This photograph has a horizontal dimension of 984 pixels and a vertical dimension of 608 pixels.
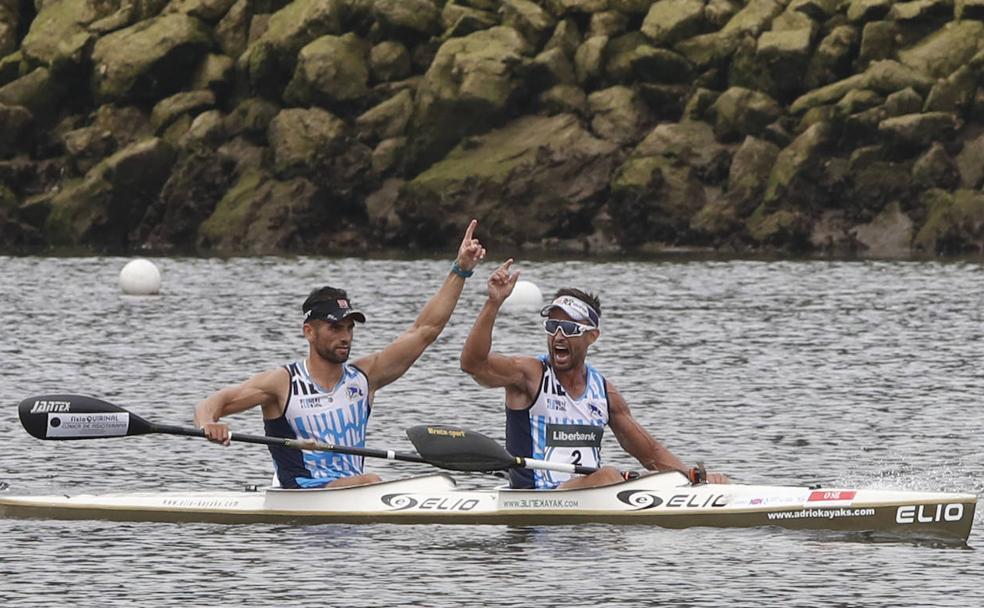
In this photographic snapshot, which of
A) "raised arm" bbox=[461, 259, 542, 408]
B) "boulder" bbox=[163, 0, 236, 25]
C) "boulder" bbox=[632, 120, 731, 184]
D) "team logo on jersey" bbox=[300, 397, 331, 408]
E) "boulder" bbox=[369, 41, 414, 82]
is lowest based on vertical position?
"team logo on jersey" bbox=[300, 397, 331, 408]

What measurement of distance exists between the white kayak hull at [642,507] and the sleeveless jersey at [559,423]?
0.43 meters

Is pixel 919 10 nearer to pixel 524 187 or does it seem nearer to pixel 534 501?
pixel 524 187

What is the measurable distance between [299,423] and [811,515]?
4883 millimetres

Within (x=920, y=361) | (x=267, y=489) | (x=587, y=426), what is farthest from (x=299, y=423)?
(x=920, y=361)

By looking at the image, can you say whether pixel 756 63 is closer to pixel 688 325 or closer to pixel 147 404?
pixel 688 325

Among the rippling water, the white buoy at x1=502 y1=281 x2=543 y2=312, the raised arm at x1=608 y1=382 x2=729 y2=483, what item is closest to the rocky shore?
the rippling water

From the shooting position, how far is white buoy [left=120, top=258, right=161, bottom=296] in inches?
2138

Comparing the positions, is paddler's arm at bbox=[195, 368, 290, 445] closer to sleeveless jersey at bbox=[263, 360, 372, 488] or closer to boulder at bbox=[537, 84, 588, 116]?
sleeveless jersey at bbox=[263, 360, 372, 488]

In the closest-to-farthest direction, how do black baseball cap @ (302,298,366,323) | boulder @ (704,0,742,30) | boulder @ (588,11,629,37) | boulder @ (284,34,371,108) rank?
black baseball cap @ (302,298,366,323), boulder @ (704,0,742,30), boulder @ (588,11,629,37), boulder @ (284,34,371,108)

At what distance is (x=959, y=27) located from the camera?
75625 millimetres

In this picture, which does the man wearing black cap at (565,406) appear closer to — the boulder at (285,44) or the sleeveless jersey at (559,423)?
the sleeveless jersey at (559,423)

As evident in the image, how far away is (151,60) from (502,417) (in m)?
57.3

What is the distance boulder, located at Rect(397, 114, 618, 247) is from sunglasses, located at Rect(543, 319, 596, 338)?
191ft

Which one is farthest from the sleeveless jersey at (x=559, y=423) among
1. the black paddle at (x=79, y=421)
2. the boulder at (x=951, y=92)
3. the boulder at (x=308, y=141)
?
the boulder at (x=308, y=141)
